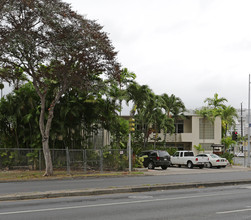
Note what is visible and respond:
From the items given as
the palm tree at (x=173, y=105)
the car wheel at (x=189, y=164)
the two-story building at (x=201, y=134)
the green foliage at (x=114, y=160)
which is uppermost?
the palm tree at (x=173, y=105)

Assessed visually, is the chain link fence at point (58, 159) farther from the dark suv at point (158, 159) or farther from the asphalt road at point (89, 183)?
the dark suv at point (158, 159)

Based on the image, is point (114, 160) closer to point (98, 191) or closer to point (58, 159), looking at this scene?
point (58, 159)

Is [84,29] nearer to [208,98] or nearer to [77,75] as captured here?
[77,75]

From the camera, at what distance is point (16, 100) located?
1131 inches

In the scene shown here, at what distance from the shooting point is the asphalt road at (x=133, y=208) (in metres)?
9.31

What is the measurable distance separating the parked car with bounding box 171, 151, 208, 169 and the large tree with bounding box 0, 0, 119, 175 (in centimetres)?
1507

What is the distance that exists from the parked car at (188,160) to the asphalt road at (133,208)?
21.8 metres

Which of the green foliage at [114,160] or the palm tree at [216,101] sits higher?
the palm tree at [216,101]

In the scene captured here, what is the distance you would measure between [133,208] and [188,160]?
25821mm

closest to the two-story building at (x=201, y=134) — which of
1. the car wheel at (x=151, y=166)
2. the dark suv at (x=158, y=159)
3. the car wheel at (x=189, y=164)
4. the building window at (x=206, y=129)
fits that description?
the building window at (x=206, y=129)

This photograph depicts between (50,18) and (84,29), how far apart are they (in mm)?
2016

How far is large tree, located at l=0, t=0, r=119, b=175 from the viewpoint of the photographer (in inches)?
795

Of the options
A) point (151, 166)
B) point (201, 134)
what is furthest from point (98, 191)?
point (201, 134)

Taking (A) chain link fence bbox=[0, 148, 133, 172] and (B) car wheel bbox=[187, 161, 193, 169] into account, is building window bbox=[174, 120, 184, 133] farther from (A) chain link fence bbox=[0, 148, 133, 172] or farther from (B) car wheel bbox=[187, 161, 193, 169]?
(A) chain link fence bbox=[0, 148, 133, 172]
